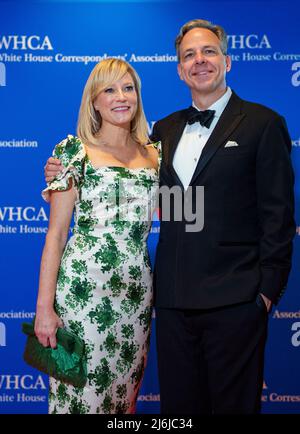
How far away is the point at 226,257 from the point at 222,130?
499 mm

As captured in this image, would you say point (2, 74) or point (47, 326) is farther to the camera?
point (2, 74)

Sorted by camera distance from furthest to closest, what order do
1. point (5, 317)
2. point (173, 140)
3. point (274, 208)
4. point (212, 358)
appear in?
point (5, 317) → point (173, 140) → point (212, 358) → point (274, 208)

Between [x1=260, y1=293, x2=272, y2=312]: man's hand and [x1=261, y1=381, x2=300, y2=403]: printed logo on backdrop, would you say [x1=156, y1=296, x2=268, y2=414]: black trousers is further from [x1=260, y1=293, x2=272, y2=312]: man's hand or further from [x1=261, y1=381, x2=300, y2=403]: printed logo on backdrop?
[x1=261, y1=381, x2=300, y2=403]: printed logo on backdrop

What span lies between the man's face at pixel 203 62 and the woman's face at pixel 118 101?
25cm

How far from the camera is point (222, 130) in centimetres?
257

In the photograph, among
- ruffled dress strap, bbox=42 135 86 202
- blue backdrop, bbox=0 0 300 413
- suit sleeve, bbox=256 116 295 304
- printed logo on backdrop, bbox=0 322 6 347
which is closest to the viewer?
suit sleeve, bbox=256 116 295 304

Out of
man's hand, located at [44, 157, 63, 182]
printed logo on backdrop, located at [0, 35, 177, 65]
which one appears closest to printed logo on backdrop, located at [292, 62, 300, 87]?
printed logo on backdrop, located at [0, 35, 177, 65]

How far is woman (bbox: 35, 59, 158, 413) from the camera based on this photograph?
2.54 metres

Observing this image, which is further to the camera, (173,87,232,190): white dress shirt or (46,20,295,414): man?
(173,87,232,190): white dress shirt

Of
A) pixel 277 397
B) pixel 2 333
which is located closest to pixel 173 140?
pixel 2 333

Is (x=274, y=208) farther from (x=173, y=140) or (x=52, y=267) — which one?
(x=52, y=267)

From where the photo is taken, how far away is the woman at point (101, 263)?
2.54m

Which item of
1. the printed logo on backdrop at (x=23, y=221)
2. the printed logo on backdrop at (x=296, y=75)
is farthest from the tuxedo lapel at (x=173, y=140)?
the printed logo on backdrop at (x=23, y=221)

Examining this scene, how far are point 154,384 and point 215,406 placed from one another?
4.32 ft
